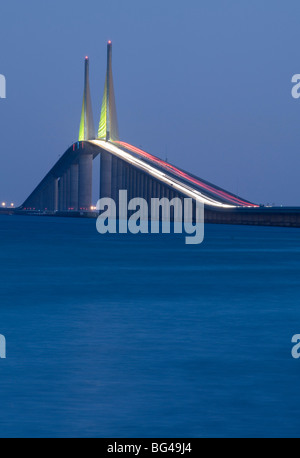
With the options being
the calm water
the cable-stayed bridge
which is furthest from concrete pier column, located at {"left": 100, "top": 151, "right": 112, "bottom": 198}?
→ the calm water

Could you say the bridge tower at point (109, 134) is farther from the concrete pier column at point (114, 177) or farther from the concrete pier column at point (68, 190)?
the concrete pier column at point (68, 190)

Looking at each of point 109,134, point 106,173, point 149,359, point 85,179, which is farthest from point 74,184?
point 149,359

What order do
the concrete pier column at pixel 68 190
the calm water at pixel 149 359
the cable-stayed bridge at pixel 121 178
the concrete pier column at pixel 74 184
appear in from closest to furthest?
1. the calm water at pixel 149 359
2. the cable-stayed bridge at pixel 121 178
3. the concrete pier column at pixel 74 184
4. the concrete pier column at pixel 68 190

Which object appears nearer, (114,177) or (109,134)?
(114,177)

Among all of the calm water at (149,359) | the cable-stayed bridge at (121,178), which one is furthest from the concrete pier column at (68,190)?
the calm water at (149,359)

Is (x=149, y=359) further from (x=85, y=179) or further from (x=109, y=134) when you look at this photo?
(x=85, y=179)
